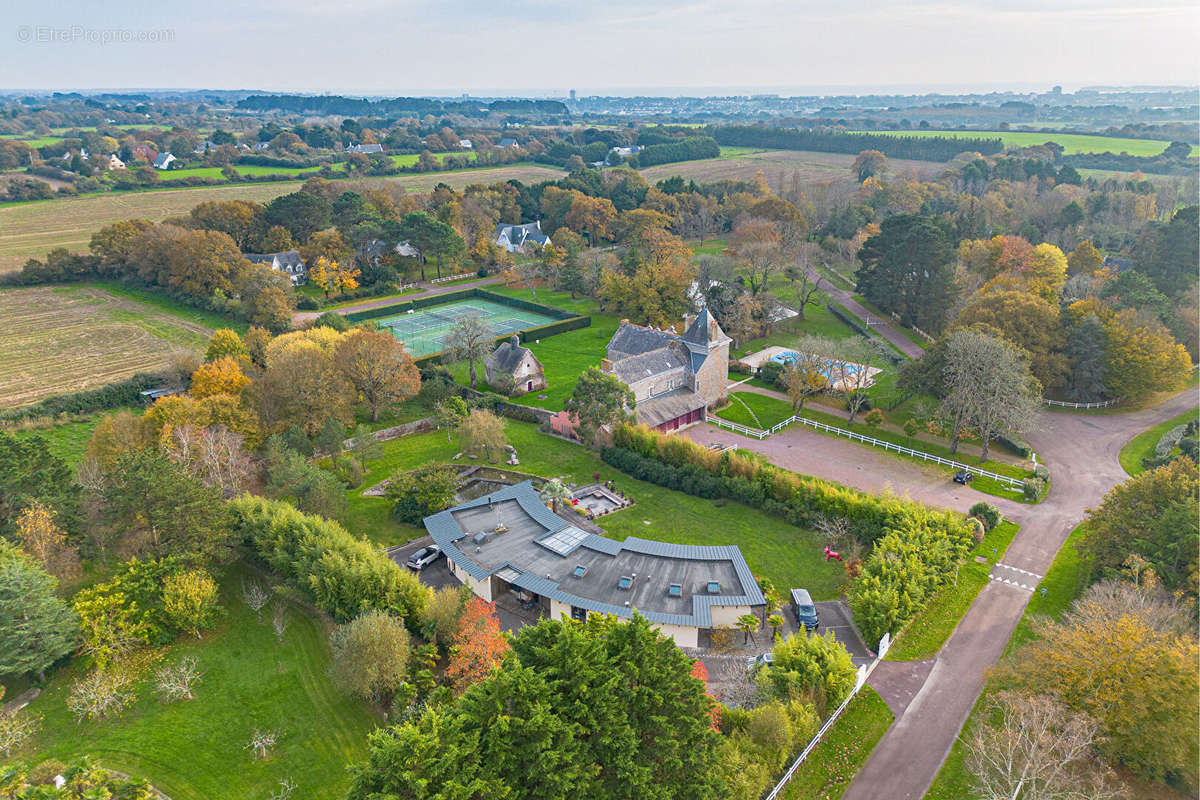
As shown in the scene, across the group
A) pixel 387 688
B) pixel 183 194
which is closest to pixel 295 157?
pixel 183 194

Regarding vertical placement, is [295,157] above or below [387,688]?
above

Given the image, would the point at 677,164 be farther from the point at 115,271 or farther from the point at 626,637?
the point at 626,637

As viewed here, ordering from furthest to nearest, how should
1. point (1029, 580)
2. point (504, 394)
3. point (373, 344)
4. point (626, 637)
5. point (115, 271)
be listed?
point (115, 271)
point (504, 394)
point (373, 344)
point (1029, 580)
point (626, 637)

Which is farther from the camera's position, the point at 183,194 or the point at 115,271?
the point at 183,194

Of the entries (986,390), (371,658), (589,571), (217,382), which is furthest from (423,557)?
(986,390)

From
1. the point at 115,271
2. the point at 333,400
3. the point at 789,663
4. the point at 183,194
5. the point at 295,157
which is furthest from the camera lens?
the point at 295,157

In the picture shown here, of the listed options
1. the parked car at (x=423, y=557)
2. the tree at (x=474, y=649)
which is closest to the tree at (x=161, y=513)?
the parked car at (x=423, y=557)

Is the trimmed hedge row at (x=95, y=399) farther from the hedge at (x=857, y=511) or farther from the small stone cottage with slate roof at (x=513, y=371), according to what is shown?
the hedge at (x=857, y=511)
